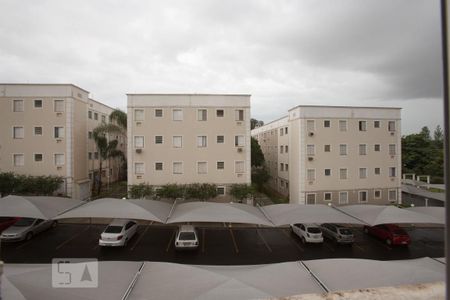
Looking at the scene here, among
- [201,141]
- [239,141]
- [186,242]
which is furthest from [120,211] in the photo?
[239,141]

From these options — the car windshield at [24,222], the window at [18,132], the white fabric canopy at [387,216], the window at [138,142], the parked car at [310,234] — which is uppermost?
the window at [18,132]

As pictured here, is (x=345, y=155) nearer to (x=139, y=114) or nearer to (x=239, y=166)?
(x=239, y=166)

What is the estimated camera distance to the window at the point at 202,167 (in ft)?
87.4

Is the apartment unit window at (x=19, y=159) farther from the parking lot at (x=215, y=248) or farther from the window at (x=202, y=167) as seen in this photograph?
the window at (x=202, y=167)

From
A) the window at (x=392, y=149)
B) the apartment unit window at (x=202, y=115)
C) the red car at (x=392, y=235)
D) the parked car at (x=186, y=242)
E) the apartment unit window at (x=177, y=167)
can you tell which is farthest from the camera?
the window at (x=392, y=149)

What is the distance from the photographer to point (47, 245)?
1759cm

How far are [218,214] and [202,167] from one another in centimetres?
913

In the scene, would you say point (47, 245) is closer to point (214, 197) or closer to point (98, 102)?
A: point (214, 197)

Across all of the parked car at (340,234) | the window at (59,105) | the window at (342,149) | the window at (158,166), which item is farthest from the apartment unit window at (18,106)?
the window at (342,149)

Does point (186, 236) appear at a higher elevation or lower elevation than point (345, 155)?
lower

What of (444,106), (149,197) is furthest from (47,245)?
(444,106)

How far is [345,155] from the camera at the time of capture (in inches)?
1131

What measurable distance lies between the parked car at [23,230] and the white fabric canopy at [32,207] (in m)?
1.21

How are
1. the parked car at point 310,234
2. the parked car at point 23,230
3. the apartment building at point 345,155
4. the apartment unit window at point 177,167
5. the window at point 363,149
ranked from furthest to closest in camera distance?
the window at point 363,149 < the apartment building at point 345,155 < the apartment unit window at point 177,167 < the parked car at point 310,234 < the parked car at point 23,230
